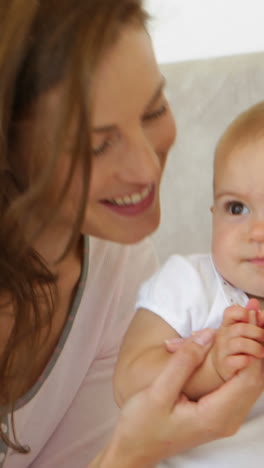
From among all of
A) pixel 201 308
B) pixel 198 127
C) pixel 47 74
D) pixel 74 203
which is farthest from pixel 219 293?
pixel 198 127

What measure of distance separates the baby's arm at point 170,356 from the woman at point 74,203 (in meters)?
0.02

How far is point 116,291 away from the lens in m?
1.13

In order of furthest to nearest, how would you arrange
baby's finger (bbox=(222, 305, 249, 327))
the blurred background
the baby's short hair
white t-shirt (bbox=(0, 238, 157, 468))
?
the blurred background < white t-shirt (bbox=(0, 238, 157, 468)) < the baby's short hair < baby's finger (bbox=(222, 305, 249, 327))

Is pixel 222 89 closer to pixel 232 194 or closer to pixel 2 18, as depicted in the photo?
pixel 232 194

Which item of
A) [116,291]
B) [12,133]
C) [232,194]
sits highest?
[12,133]

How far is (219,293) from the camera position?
90 cm

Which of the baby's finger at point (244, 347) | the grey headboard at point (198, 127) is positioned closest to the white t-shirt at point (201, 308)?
the baby's finger at point (244, 347)

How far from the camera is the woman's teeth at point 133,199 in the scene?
0.79m

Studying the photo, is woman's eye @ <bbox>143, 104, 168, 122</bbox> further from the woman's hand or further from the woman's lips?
the woman's hand

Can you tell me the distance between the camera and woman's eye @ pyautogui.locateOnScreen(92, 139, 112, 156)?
0.72m

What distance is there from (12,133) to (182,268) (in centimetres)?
33

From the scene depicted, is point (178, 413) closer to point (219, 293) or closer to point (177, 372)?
point (177, 372)

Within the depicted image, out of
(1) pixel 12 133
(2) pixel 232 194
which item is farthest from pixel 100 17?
(2) pixel 232 194

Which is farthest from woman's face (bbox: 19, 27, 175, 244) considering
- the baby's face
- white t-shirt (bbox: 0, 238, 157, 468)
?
white t-shirt (bbox: 0, 238, 157, 468)
